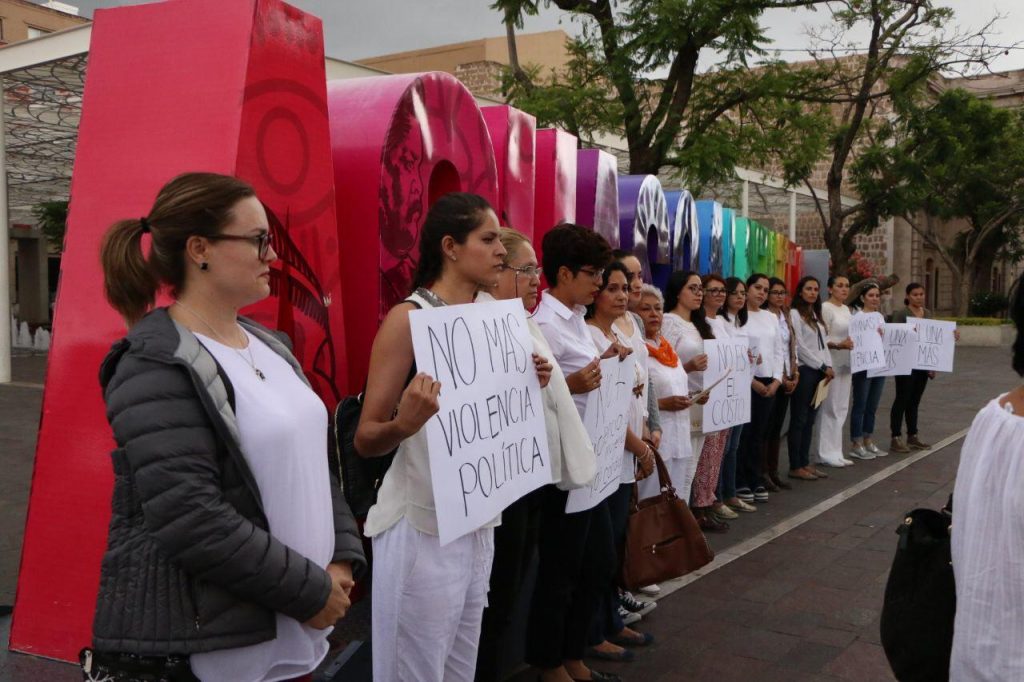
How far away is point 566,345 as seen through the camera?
3811mm

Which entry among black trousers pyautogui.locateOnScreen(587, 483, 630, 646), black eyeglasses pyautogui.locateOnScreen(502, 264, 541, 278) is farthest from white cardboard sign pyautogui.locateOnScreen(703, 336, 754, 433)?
black eyeglasses pyautogui.locateOnScreen(502, 264, 541, 278)

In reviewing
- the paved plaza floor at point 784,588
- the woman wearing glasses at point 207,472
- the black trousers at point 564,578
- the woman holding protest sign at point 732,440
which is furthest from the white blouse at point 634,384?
the woman holding protest sign at point 732,440

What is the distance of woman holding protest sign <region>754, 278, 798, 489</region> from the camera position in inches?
312

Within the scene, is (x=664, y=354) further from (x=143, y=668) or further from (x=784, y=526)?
(x=143, y=668)

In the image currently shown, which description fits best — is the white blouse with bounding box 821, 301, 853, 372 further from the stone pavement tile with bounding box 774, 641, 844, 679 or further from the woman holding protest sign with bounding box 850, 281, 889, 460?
the stone pavement tile with bounding box 774, 641, 844, 679

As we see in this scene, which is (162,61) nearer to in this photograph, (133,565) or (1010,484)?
(133,565)

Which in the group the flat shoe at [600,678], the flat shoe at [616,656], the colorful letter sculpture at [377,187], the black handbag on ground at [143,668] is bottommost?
the flat shoe at [616,656]

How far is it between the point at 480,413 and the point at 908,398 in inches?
334

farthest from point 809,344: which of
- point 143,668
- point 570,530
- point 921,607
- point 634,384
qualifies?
point 143,668

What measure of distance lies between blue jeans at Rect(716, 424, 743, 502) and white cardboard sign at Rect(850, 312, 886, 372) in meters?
2.40

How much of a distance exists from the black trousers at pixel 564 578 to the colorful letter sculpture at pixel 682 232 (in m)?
5.24

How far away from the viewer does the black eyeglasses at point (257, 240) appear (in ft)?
6.45

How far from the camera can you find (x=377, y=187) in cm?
421

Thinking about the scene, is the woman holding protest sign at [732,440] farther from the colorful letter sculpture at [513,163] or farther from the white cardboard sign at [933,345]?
the white cardboard sign at [933,345]
